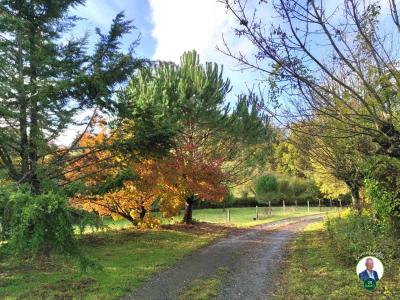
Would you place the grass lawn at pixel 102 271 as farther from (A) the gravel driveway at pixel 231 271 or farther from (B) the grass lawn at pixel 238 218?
(B) the grass lawn at pixel 238 218

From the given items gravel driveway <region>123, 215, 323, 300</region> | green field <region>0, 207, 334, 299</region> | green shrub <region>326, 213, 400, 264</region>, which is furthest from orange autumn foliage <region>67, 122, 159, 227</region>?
green shrub <region>326, 213, 400, 264</region>

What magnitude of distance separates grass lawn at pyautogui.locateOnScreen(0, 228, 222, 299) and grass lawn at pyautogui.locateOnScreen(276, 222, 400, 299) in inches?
125

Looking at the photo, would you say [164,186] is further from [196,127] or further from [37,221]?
[37,221]

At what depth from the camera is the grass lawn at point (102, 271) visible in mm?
8414

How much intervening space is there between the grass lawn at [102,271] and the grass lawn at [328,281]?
10.4 feet

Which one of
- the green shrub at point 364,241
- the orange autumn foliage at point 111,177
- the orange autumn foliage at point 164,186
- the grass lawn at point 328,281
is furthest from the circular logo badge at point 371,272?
the orange autumn foliage at point 164,186

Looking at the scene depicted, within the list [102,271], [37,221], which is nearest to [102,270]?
[102,271]

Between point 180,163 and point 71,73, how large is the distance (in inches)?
347

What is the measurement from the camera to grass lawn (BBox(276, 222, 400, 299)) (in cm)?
762

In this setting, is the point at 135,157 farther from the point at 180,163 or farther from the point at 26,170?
the point at 180,163

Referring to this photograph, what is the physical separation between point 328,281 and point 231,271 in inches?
101

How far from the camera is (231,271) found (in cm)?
1049

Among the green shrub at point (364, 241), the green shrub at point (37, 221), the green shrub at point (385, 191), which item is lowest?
the green shrub at point (364, 241)

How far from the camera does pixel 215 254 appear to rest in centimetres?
1341
